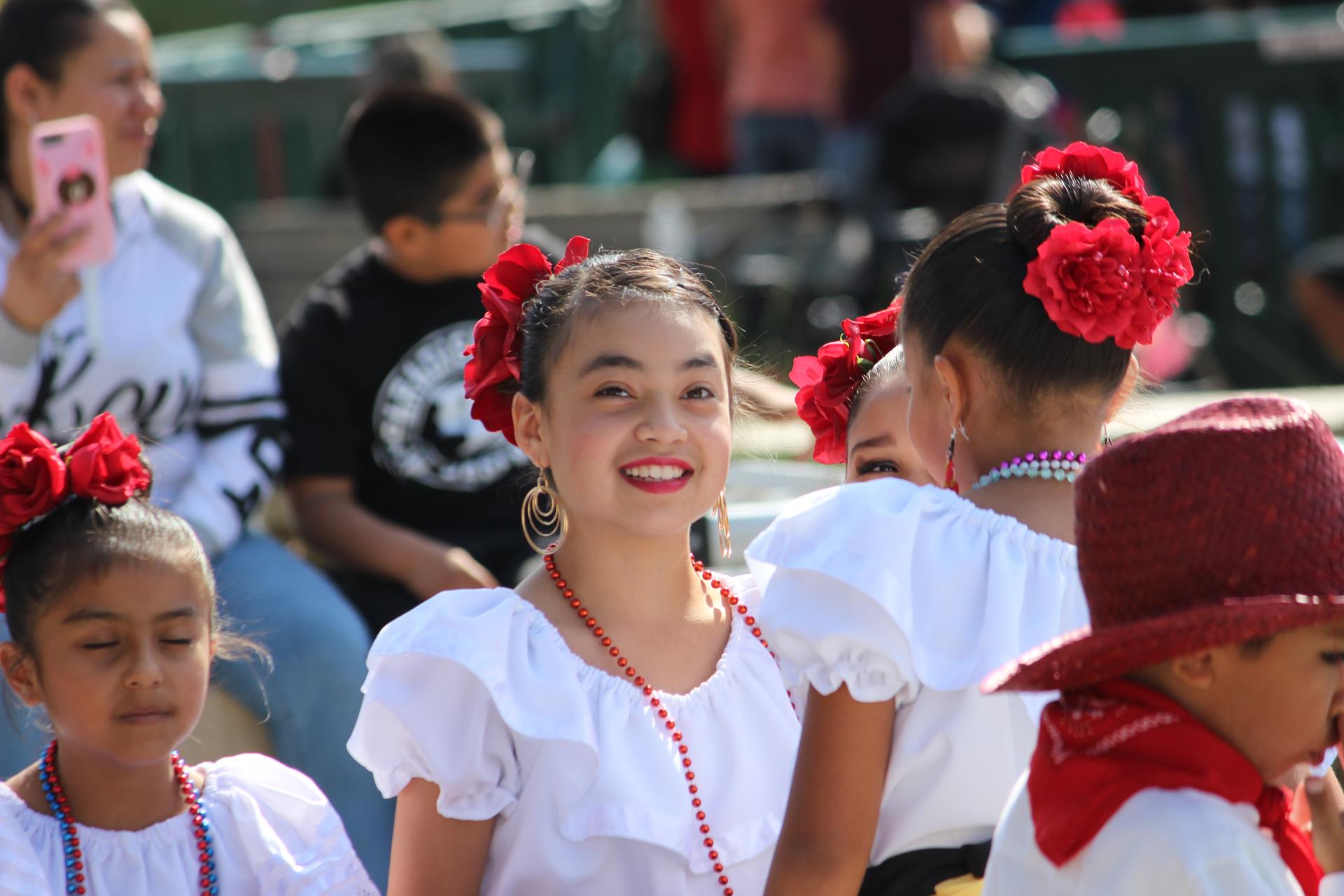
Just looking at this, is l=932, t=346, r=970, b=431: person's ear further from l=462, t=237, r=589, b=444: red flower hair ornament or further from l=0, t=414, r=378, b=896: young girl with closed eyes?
l=0, t=414, r=378, b=896: young girl with closed eyes

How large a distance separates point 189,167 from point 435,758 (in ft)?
21.0

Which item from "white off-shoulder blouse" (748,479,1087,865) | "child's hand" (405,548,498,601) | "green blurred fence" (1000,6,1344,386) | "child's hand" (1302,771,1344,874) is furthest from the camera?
"green blurred fence" (1000,6,1344,386)

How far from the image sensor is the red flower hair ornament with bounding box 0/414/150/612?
95.3 inches

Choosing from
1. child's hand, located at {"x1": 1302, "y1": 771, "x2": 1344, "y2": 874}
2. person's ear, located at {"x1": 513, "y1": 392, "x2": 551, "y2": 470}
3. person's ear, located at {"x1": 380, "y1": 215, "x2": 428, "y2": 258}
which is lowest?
child's hand, located at {"x1": 1302, "y1": 771, "x2": 1344, "y2": 874}

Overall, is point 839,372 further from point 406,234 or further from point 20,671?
point 406,234

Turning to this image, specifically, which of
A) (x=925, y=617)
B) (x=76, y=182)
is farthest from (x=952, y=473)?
(x=76, y=182)

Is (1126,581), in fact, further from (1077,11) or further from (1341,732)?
(1077,11)

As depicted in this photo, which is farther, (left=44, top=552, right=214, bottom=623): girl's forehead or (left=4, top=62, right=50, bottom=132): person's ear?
(left=4, top=62, right=50, bottom=132): person's ear

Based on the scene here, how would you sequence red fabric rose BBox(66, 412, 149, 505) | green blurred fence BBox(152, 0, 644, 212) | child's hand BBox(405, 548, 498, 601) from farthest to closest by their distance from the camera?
green blurred fence BBox(152, 0, 644, 212), child's hand BBox(405, 548, 498, 601), red fabric rose BBox(66, 412, 149, 505)

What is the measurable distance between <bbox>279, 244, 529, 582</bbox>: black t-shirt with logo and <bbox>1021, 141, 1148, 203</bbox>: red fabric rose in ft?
6.09

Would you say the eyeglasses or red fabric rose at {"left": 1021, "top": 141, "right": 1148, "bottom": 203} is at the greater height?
the eyeglasses

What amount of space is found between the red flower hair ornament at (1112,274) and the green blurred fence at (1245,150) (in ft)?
18.7

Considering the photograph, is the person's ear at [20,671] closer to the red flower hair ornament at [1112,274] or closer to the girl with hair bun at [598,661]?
the girl with hair bun at [598,661]

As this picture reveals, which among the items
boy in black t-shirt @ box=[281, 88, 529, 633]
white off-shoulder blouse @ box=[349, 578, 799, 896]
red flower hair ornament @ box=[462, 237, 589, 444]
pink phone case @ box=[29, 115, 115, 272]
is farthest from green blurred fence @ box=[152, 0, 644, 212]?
white off-shoulder blouse @ box=[349, 578, 799, 896]
